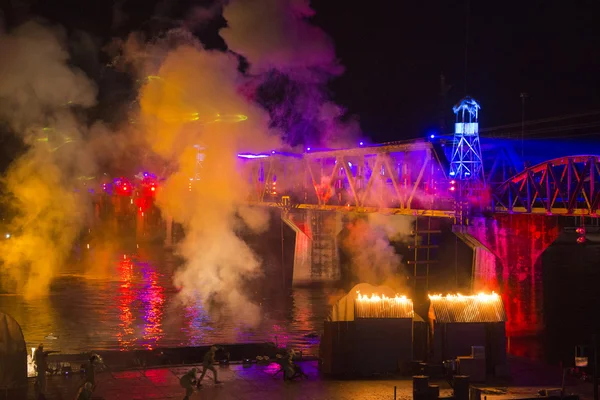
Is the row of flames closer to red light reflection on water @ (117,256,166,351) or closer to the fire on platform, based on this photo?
the fire on platform

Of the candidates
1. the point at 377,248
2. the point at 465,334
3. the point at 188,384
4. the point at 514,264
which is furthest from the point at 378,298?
the point at 377,248

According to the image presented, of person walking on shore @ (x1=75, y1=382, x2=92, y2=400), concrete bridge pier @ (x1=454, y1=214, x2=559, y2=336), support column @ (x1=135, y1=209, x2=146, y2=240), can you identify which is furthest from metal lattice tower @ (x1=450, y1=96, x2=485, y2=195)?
support column @ (x1=135, y1=209, x2=146, y2=240)

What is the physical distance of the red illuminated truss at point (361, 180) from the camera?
53625 mm

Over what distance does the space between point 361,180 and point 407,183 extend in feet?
22.5

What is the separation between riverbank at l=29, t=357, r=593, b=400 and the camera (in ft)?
86.0

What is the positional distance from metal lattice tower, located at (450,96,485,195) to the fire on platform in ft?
54.5

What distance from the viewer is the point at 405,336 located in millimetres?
29672

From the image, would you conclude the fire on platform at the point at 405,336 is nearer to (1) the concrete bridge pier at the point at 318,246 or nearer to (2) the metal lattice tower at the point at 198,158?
(1) the concrete bridge pier at the point at 318,246

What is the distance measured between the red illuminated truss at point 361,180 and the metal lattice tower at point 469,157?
2.73m

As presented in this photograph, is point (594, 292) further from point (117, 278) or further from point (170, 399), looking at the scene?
point (170, 399)

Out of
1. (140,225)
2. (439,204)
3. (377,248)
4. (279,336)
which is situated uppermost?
(140,225)

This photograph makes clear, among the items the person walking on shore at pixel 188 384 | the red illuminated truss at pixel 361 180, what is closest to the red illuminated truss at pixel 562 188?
the red illuminated truss at pixel 361 180

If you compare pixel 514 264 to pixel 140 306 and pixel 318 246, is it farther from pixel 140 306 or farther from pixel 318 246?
pixel 318 246

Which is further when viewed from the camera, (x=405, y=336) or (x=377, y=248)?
(x=377, y=248)
